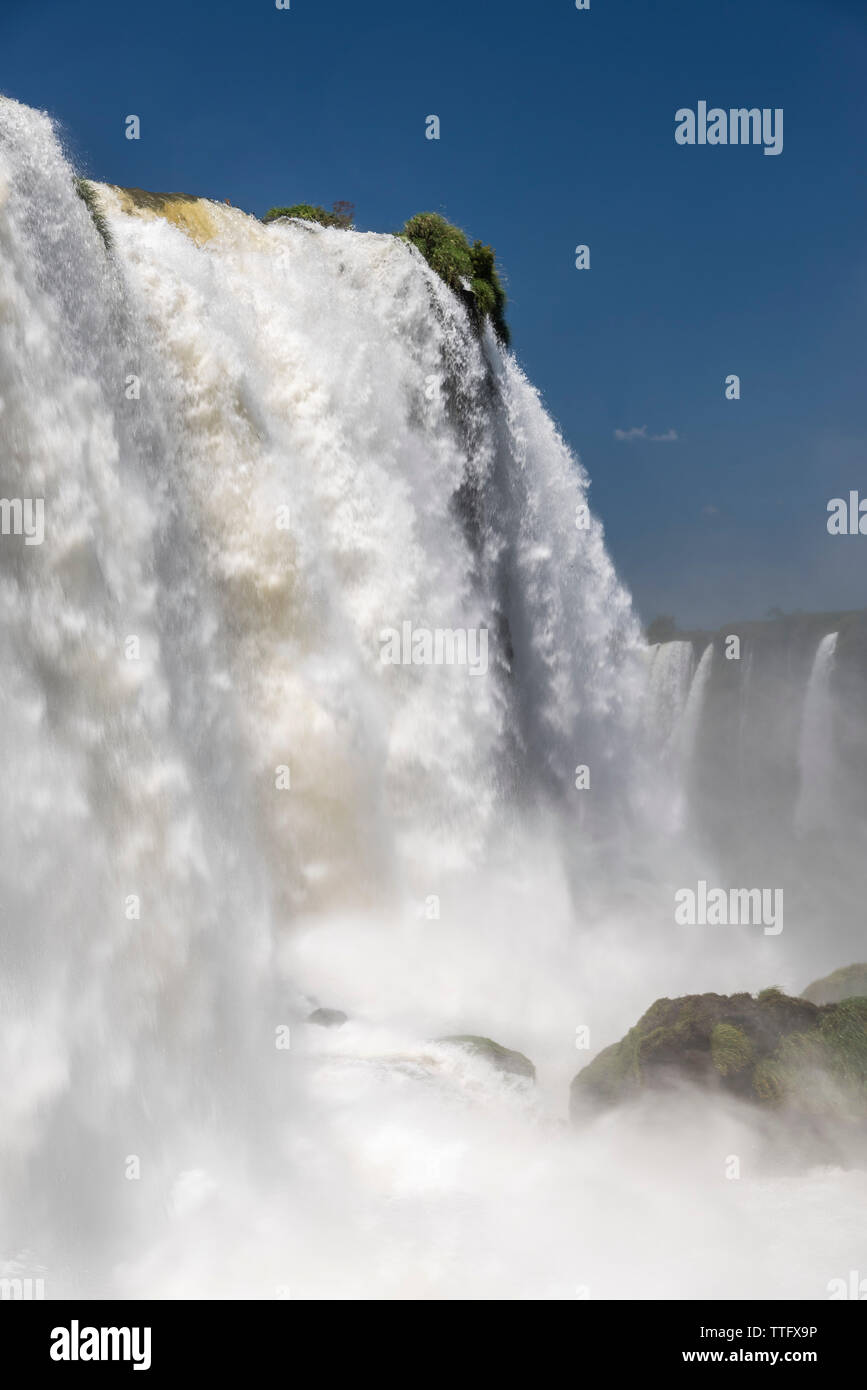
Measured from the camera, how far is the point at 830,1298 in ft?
20.6

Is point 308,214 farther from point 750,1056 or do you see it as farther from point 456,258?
point 750,1056

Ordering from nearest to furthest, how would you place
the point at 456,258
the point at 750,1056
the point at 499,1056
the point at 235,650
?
the point at 750,1056 → the point at 499,1056 → the point at 235,650 → the point at 456,258

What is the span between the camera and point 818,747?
22.0 m

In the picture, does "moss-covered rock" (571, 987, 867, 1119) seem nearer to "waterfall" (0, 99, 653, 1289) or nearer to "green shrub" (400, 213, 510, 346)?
"waterfall" (0, 99, 653, 1289)

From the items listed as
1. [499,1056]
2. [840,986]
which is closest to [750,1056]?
[499,1056]

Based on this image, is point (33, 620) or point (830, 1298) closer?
point (830, 1298)

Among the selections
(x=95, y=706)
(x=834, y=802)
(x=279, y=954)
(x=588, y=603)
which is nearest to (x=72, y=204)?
(x=95, y=706)

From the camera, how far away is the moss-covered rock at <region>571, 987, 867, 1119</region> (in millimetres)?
8422

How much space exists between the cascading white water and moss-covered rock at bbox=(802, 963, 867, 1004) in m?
10.9

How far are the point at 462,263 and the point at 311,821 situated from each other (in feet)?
29.9

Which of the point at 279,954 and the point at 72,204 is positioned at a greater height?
the point at 72,204

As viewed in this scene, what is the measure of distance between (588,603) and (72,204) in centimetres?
1076

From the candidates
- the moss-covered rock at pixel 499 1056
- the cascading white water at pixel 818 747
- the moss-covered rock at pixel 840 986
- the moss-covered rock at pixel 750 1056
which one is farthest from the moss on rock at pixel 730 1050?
the cascading white water at pixel 818 747

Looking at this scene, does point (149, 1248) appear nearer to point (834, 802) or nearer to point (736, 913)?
point (736, 913)
